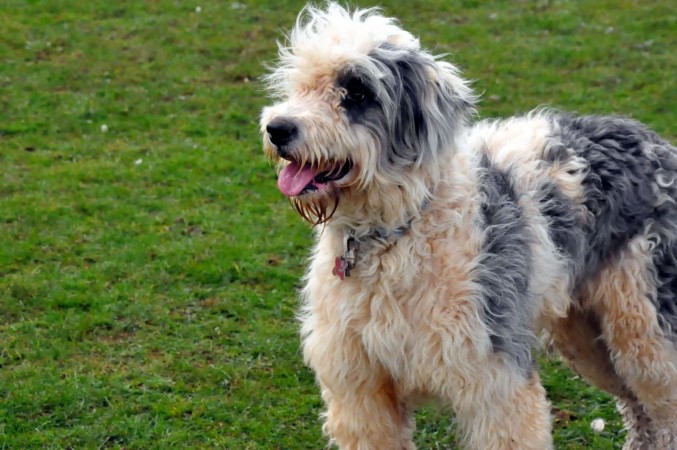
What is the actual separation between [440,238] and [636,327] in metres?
1.17

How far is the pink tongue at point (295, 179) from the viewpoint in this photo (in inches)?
145

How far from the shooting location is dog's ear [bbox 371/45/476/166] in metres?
3.77

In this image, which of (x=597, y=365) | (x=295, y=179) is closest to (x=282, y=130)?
(x=295, y=179)

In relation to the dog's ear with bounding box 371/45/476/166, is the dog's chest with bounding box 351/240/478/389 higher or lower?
lower

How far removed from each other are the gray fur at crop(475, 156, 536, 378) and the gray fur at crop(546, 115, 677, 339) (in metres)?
0.31

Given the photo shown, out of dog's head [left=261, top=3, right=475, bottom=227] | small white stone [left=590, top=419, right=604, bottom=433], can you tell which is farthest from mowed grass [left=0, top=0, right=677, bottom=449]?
dog's head [left=261, top=3, right=475, bottom=227]

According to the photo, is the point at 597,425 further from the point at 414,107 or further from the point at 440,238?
the point at 414,107

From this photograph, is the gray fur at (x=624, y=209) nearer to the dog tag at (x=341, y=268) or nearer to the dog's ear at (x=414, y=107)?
the dog's ear at (x=414, y=107)

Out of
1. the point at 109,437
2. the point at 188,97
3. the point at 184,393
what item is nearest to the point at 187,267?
the point at 184,393

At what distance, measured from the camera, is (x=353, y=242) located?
3939mm

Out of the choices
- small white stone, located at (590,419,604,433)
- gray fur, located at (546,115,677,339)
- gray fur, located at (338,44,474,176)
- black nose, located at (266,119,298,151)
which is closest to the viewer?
black nose, located at (266,119,298,151)

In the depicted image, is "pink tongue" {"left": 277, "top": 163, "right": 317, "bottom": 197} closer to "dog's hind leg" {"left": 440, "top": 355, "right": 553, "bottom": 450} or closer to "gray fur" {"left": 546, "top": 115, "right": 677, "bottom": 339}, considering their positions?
"dog's hind leg" {"left": 440, "top": 355, "right": 553, "bottom": 450}

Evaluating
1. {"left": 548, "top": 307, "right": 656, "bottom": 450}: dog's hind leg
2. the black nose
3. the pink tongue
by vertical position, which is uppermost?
the black nose

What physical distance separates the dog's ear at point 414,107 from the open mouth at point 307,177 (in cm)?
19
